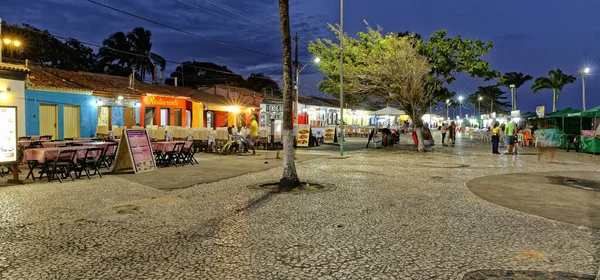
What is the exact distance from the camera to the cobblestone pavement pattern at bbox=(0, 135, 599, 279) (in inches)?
166

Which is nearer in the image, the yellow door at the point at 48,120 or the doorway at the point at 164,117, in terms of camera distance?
the yellow door at the point at 48,120

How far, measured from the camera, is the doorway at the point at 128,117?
2604 centimetres

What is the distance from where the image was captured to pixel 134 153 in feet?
38.4

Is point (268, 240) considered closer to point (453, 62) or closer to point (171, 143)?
point (171, 143)

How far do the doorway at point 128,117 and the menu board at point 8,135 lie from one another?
54.9 ft

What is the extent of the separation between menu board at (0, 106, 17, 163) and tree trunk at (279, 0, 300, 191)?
6487 millimetres

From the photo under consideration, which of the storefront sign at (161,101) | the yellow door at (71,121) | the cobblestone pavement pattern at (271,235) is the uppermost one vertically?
the storefront sign at (161,101)

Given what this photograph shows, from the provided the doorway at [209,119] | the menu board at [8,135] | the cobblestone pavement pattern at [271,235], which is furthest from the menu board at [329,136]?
the menu board at [8,135]

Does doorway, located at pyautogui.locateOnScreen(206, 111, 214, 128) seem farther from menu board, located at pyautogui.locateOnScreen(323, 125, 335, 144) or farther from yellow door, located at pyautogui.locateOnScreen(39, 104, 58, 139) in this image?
yellow door, located at pyautogui.locateOnScreen(39, 104, 58, 139)

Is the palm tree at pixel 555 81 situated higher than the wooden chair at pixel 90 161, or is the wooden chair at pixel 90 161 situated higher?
the palm tree at pixel 555 81

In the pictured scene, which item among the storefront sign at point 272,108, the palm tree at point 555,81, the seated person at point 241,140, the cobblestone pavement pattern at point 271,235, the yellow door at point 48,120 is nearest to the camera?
the cobblestone pavement pattern at point 271,235

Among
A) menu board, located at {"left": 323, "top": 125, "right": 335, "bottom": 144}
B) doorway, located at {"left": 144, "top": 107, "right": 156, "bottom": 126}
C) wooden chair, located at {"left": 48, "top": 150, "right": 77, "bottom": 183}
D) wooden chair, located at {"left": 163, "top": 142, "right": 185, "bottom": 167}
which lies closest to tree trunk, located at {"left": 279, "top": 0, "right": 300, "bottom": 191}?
wooden chair, located at {"left": 48, "top": 150, "right": 77, "bottom": 183}

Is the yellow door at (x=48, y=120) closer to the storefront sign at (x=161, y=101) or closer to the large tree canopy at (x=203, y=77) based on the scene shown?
the storefront sign at (x=161, y=101)

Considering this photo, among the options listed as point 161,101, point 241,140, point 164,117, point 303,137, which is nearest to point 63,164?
point 241,140
